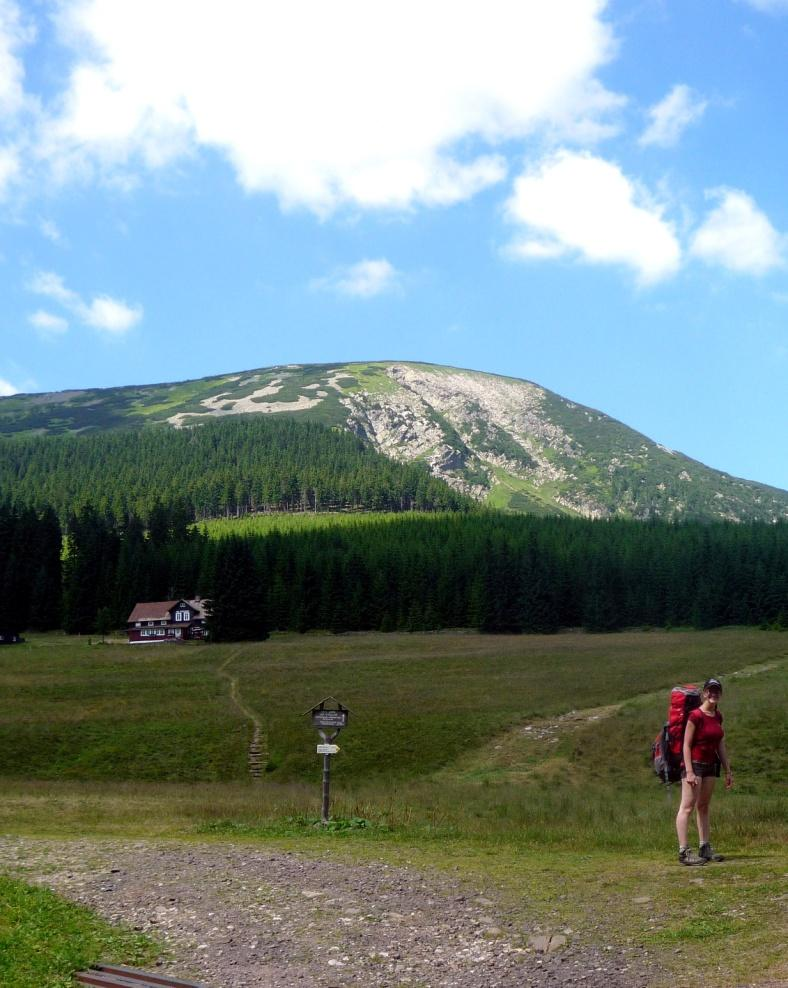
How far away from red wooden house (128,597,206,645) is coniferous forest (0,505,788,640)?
7.20m

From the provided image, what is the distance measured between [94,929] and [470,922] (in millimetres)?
4596

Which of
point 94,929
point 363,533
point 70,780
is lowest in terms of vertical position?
point 70,780

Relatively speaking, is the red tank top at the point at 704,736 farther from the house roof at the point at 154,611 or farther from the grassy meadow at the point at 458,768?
the house roof at the point at 154,611

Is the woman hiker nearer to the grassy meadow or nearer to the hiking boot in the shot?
the hiking boot

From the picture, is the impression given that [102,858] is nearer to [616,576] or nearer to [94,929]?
[94,929]

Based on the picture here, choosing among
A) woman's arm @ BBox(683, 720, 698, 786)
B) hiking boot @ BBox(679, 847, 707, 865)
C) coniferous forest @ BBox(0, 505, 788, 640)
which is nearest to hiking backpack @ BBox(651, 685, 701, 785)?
woman's arm @ BBox(683, 720, 698, 786)

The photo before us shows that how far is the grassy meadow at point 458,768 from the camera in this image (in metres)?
11.9

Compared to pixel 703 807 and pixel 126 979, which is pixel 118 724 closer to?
pixel 703 807

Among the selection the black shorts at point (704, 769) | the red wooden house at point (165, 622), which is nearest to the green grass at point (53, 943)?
the black shorts at point (704, 769)

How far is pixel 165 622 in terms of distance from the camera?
118188mm

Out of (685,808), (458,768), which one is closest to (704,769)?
(685,808)

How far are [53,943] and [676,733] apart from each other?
921 cm

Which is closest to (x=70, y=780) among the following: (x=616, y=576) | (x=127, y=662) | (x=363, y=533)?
(x=127, y=662)

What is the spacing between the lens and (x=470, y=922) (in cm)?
1066
